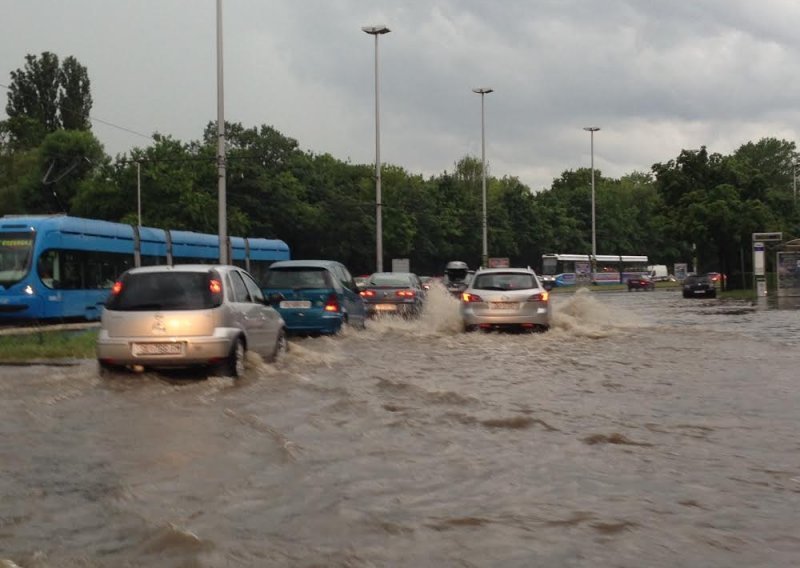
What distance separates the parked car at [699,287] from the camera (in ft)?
166

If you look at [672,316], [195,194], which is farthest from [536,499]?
[195,194]

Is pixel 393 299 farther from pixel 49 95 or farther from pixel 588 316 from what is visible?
pixel 49 95

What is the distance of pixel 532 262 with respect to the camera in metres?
99.5

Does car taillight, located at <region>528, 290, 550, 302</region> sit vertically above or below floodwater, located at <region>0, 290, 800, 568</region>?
above

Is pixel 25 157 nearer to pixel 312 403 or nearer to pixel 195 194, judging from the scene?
pixel 195 194

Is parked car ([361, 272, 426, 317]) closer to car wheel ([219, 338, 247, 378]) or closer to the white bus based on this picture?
car wheel ([219, 338, 247, 378])

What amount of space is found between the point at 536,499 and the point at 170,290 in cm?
709

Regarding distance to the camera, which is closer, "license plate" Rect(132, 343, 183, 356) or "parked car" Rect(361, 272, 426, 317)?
"license plate" Rect(132, 343, 183, 356)

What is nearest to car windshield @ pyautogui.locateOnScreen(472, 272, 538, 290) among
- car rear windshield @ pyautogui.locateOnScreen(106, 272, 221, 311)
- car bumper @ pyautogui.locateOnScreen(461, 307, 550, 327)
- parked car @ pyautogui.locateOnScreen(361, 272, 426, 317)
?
car bumper @ pyautogui.locateOnScreen(461, 307, 550, 327)

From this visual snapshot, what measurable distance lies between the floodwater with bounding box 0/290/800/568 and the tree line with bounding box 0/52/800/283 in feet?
142

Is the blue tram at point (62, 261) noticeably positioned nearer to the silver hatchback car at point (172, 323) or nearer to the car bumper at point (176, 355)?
the silver hatchback car at point (172, 323)

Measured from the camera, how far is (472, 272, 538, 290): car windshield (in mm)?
20594

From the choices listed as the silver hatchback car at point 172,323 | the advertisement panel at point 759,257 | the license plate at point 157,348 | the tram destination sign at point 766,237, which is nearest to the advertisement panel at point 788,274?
the advertisement panel at point 759,257

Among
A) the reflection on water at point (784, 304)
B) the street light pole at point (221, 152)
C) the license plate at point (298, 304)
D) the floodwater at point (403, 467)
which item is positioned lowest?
the reflection on water at point (784, 304)
